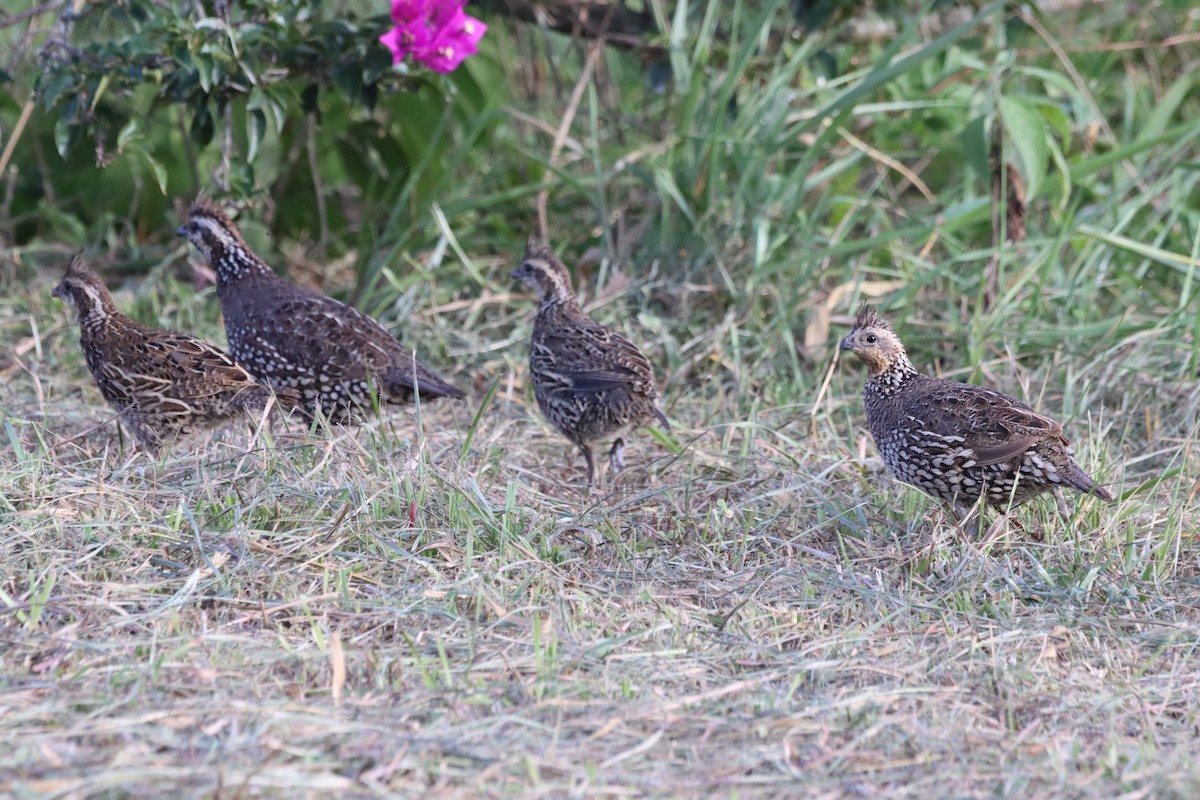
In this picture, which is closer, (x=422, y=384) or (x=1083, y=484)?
(x=1083, y=484)

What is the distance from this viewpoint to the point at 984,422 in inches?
189

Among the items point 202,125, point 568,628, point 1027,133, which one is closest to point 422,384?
point 202,125

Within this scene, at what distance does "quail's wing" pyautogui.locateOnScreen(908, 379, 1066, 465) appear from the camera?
4688mm

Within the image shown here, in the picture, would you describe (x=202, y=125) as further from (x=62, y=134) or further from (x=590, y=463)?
(x=590, y=463)

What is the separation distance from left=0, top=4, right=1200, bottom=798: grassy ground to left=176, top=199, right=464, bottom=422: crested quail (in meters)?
0.23

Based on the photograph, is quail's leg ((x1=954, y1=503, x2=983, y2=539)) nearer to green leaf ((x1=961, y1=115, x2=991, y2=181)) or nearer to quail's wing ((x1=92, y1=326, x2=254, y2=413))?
green leaf ((x1=961, y1=115, x2=991, y2=181))

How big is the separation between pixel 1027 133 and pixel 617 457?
2.37 metres

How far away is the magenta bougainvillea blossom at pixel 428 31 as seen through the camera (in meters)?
5.91

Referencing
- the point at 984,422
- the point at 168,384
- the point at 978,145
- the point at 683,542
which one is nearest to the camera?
the point at 683,542

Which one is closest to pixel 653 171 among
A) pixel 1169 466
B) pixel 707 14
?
pixel 707 14

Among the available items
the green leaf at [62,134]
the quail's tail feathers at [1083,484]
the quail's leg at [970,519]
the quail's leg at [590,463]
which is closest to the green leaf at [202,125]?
the green leaf at [62,134]

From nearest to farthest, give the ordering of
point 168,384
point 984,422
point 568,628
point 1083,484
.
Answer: point 568,628 → point 1083,484 → point 984,422 → point 168,384

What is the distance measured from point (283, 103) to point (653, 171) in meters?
1.95

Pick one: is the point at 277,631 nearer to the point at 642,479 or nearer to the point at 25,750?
the point at 25,750
